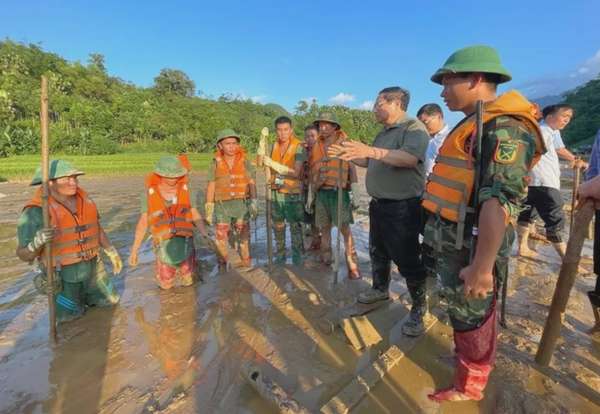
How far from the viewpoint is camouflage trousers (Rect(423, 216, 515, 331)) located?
224cm

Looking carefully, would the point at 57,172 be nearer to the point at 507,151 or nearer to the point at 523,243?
the point at 507,151

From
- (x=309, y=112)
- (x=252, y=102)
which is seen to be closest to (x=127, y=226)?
(x=309, y=112)

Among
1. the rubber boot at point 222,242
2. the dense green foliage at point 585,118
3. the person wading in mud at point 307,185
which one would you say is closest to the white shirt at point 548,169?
the person wading in mud at point 307,185

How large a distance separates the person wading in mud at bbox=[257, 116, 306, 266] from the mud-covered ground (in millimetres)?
867

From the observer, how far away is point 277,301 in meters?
4.45

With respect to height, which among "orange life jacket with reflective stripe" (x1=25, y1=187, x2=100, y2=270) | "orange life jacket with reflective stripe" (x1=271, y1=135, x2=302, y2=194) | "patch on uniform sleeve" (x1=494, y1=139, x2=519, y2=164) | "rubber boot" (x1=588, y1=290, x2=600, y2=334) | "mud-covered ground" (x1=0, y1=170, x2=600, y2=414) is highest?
"patch on uniform sleeve" (x1=494, y1=139, x2=519, y2=164)

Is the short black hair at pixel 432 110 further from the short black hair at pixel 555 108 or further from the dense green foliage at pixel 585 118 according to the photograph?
the dense green foliage at pixel 585 118

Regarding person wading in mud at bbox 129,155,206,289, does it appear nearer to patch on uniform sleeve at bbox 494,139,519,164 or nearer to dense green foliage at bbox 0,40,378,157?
patch on uniform sleeve at bbox 494,139,519,164

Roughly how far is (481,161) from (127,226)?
8.92 metres

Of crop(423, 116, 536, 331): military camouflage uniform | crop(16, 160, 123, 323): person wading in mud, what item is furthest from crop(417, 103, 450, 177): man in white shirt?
crop(16, 160, 123, 323): person wading in mud

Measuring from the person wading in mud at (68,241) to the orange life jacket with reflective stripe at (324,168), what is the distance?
2968 millimetres

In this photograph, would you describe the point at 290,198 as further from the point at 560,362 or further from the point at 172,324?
the point at 560,362

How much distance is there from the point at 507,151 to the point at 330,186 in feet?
11.0

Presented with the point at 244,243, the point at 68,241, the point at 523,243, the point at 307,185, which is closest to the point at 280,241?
the point at 244,243
